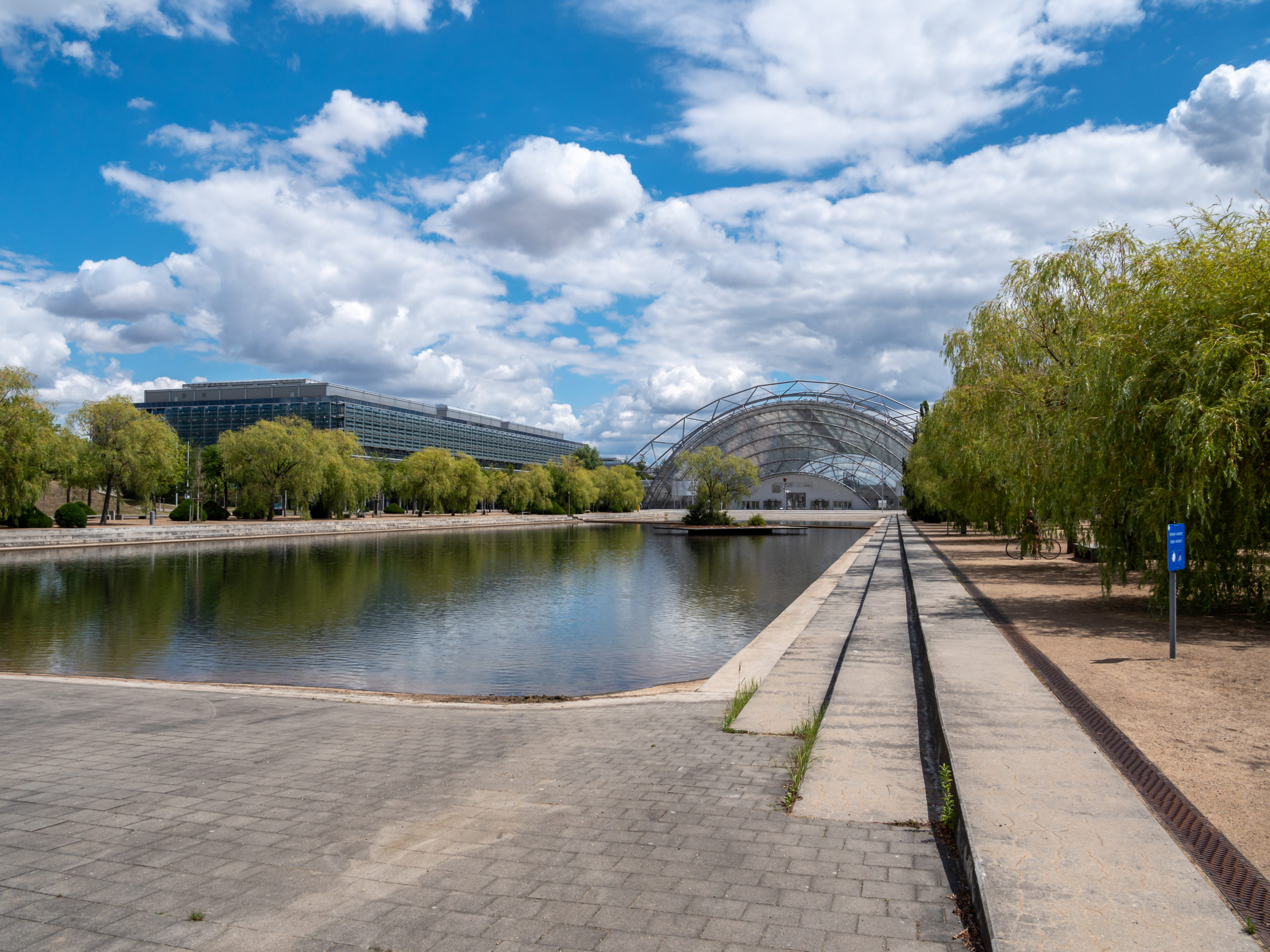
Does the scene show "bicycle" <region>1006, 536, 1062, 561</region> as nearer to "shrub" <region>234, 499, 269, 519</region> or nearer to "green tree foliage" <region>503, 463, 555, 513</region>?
"shrub" <region>234, 499, 269, 519</region>

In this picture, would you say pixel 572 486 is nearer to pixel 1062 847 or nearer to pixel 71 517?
pixel 71 517

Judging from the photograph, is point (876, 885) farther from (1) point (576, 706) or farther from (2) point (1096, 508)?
(2) point (1096, 508)

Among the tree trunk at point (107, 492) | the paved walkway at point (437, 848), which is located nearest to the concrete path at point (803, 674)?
the paved walkway at point (437, 848)

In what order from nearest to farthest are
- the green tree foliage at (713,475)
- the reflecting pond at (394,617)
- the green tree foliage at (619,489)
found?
the reflecting pond at (394,617), the green tree foliage at (713,475), the green tree foliage at (619,489)

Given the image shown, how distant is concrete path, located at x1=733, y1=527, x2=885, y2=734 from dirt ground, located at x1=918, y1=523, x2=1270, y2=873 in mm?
2547

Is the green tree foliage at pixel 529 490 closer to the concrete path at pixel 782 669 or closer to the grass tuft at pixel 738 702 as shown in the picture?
the concrete path at pixel 782 669

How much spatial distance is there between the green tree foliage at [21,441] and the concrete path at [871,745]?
40379 mm

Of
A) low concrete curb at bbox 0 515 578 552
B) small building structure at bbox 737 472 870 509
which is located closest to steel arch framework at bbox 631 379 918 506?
small building structure at bbox 737 472 870 509

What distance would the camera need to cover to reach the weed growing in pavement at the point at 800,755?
4.82 meters

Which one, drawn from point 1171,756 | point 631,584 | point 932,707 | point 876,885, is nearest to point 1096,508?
point 932,707

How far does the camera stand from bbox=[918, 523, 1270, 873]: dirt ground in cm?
474

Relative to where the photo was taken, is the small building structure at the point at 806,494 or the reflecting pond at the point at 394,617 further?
the small building structure at the point at 806,494

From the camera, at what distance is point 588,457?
11150 cm

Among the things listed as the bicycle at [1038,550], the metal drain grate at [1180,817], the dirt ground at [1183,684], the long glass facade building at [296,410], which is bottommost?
the dirt ground at [1183,684]
